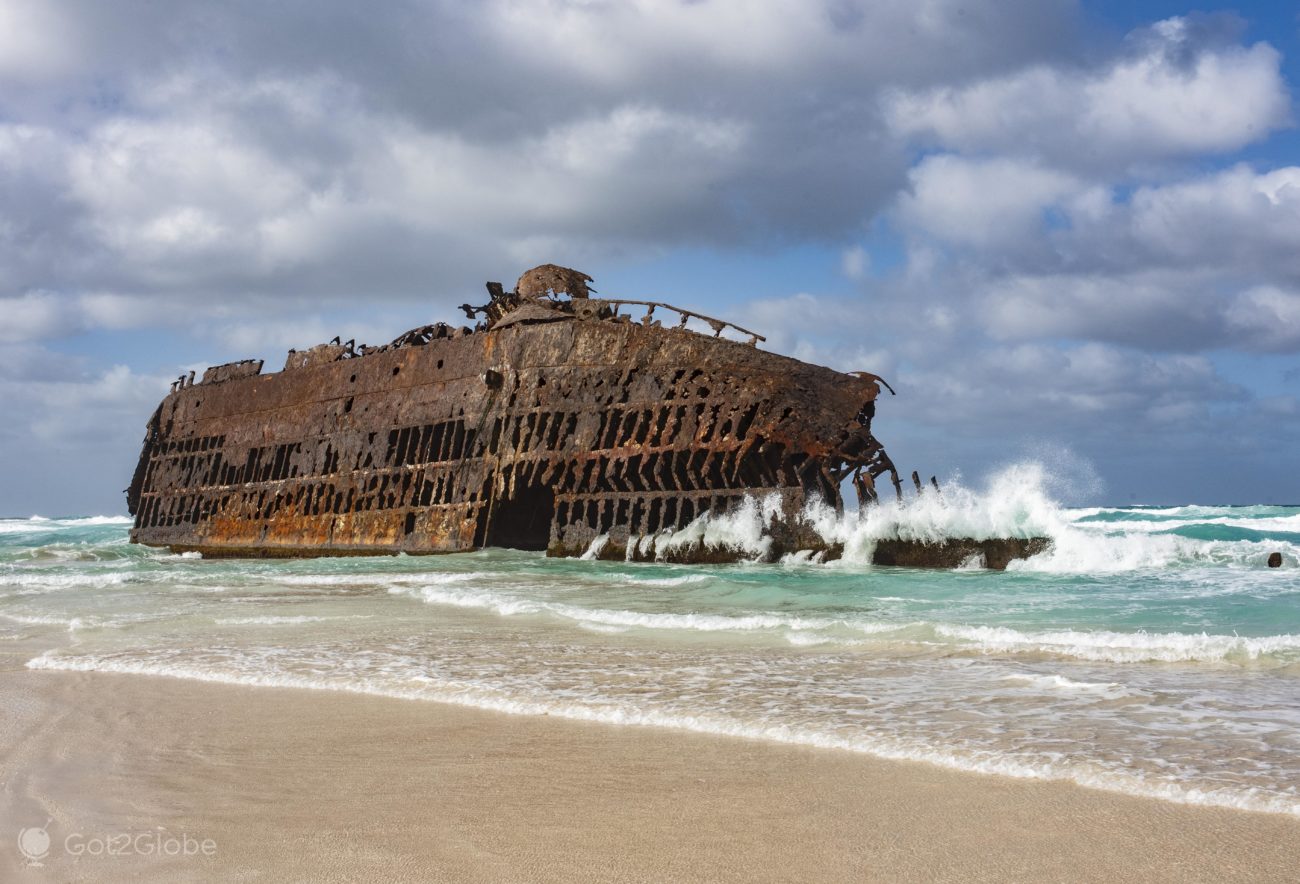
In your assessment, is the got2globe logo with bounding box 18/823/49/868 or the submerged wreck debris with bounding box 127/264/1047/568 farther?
the submerged wreck debris with bounding box 127/264/1047/568

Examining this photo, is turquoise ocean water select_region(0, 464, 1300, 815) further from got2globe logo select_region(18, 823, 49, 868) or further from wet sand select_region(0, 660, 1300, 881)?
got2globe logo select_region(18, 823, 49, 868)

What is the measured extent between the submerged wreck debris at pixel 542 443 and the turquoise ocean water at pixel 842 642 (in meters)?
0.49

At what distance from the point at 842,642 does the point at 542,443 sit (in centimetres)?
892

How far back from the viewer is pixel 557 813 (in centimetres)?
321

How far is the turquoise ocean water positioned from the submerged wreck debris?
49cm

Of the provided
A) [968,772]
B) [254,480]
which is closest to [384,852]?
[968,772]

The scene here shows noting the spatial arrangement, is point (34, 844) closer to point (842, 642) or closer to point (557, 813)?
point (557, 813)

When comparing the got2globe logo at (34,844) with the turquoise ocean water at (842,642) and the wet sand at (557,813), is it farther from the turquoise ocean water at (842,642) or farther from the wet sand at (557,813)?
the turquoise ocean water at (842,642)

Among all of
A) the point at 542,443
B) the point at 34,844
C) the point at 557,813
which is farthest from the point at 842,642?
the point at 542,443

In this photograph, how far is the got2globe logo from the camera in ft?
9.02

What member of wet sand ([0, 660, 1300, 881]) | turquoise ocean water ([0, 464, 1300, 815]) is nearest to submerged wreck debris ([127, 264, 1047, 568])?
turquoise ocean water ([0, 464, 1300, 815])

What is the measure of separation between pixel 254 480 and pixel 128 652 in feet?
45.9

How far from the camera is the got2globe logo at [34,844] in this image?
9.02 feet

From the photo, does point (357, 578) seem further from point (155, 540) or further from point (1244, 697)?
point (155, 540)
